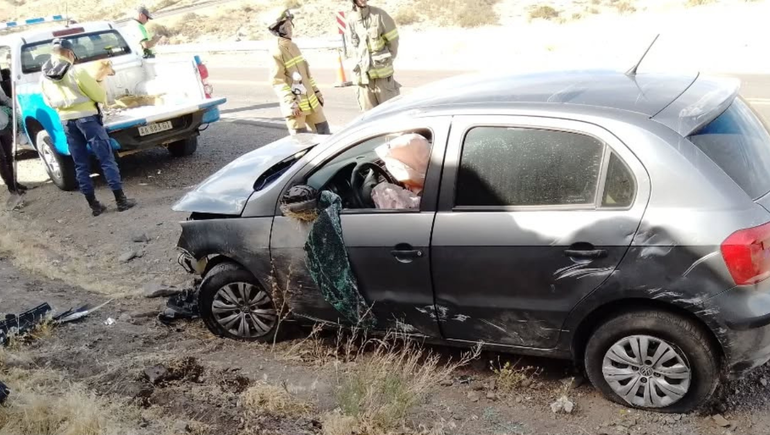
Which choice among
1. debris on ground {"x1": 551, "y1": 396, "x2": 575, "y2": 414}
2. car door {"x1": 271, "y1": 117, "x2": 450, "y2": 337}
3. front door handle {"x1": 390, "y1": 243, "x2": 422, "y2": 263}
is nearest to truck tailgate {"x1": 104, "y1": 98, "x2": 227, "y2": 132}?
car door {"x1": 271, "y1": 117, "x2": 450, "y2": 337}

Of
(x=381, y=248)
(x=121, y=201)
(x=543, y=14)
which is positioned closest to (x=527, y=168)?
(x=381, y=248)

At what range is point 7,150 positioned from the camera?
8.93m

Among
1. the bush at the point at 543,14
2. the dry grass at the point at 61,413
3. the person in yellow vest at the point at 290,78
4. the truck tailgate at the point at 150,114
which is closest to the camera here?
the dry grass at the point at 61,413

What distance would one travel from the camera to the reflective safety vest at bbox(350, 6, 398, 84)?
7.14 meters

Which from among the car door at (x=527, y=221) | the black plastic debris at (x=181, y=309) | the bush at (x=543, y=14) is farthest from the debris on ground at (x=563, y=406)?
the bush at (x=543, y=14)

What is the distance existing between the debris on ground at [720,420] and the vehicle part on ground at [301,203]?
2.30 metres

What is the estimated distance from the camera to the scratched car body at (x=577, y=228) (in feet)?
10.1

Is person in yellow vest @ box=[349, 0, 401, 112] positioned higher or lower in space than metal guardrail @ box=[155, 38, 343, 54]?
higher

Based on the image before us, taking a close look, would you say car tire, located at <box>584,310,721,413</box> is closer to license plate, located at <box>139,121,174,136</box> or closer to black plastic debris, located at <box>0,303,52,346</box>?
black plastic debris, located at <box>0,303,52,346</box>

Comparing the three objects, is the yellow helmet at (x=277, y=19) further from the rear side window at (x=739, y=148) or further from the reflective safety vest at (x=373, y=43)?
the rear side window at (x=739, y=148)

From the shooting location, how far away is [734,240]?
9.75 ft

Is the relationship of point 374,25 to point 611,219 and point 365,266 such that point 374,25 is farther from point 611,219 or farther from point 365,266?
point 611,219

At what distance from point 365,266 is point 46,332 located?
232 cm

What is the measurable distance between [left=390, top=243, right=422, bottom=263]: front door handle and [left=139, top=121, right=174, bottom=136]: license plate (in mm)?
5612
